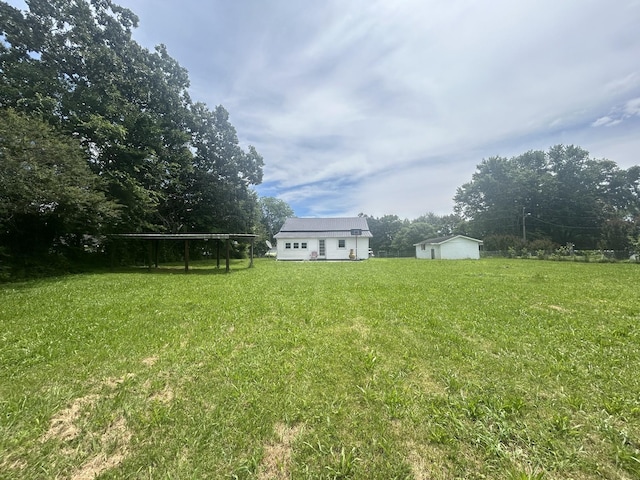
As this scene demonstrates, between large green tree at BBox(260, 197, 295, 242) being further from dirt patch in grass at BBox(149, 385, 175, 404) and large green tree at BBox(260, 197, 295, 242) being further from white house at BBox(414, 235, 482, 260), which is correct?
dirt patch in grass at BBox(149, 385, 175, 404)

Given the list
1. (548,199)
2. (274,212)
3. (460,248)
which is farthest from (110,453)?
(274,212)

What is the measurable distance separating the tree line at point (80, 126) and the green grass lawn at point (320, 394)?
7076mm

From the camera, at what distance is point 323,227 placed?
28047 millimetres

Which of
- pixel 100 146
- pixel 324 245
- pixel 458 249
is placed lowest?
pixel 458 249

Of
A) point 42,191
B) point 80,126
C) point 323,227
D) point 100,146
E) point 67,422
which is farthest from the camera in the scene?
point 323,227

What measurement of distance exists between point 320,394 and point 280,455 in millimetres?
783

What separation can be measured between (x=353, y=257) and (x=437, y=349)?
2137 centimetres

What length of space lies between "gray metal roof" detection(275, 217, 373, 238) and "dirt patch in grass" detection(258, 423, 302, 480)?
76.9 ft

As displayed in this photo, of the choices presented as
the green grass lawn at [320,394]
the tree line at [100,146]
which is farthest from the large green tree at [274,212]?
the green grass lawn at [320,394]

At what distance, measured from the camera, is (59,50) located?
14375 millimetres

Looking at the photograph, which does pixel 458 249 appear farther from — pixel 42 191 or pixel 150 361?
pixel 42 191

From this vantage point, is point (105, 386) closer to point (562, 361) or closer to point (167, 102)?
point (562, 361)

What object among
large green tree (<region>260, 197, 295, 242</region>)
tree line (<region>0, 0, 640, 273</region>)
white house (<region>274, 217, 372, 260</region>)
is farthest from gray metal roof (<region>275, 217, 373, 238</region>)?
large green tree (<region>260, 197, 295, 242</region>)

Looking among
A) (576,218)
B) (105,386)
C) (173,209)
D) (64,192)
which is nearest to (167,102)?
(173,209)
